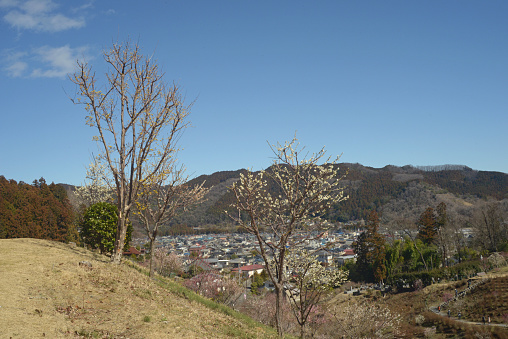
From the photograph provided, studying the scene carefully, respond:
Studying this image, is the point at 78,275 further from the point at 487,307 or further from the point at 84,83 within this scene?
the point at 487,307

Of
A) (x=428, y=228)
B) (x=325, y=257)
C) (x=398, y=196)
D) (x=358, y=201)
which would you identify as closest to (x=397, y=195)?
(x=398, y=196)

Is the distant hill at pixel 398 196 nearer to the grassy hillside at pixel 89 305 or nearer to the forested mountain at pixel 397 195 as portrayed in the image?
the forested mountain at pixel 397 195

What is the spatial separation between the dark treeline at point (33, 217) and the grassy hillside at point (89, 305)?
26544 mm

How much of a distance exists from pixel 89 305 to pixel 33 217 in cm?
3474

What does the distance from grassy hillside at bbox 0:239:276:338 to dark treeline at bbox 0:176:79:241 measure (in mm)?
26544

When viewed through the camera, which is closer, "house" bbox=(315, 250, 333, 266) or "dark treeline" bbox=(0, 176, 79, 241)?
"house" bbox=(315, 250, 333, 266)

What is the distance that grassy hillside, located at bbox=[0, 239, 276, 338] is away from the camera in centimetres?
701

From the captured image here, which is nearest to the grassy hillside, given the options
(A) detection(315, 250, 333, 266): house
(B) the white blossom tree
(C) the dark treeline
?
(B) the white blossom tree

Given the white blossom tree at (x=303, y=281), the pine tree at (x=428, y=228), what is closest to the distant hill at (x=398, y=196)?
the pine tree at (x=428, y=228)

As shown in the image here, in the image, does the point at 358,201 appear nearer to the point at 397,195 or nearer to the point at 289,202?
the point at 397,195

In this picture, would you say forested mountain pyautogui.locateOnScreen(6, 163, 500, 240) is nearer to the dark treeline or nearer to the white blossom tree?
the dark treeline

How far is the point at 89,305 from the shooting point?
837 cm

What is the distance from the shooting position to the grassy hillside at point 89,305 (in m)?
7.01

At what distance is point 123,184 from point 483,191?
15854 centimetres
